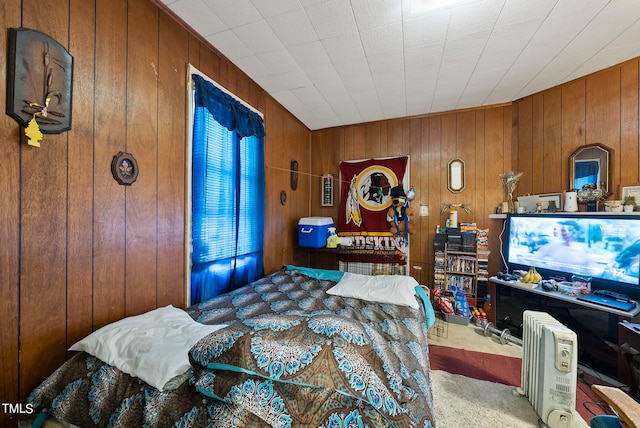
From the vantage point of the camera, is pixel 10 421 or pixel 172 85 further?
pixel 172 85

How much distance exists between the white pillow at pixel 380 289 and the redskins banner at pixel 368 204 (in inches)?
42.6

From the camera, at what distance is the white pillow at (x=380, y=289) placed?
194 centimetres

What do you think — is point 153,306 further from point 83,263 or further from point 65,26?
point 65,26

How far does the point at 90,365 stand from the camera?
1.03 m

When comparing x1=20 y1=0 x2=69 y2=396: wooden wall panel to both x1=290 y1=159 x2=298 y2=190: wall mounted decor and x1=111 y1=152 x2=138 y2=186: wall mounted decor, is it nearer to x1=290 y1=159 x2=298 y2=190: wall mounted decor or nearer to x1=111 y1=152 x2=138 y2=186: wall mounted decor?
x1=111 y1=152 x2=138 y2=186: wall mounted decor

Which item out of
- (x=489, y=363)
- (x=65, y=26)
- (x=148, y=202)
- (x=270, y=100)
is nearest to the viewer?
(x=65, y=26)

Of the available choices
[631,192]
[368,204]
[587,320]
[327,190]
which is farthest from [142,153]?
[631,192]

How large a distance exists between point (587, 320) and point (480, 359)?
0.93 metres

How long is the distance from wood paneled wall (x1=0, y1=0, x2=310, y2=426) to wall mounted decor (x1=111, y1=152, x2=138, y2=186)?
33 mm

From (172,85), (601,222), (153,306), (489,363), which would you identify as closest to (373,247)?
(489,363)

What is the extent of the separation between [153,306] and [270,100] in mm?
2539

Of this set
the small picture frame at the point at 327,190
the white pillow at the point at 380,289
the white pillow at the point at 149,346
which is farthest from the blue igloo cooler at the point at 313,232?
the white pillow at the point at 149,346

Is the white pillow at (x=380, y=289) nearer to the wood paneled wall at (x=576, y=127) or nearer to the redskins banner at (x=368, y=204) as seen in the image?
the redskins banner at (x=368, y=204)

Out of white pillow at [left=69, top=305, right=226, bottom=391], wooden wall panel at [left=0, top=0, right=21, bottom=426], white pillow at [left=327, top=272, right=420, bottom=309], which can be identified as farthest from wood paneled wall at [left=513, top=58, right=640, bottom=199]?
wooden wall panel at [left=0, top=0, right=21, bottom=426]
